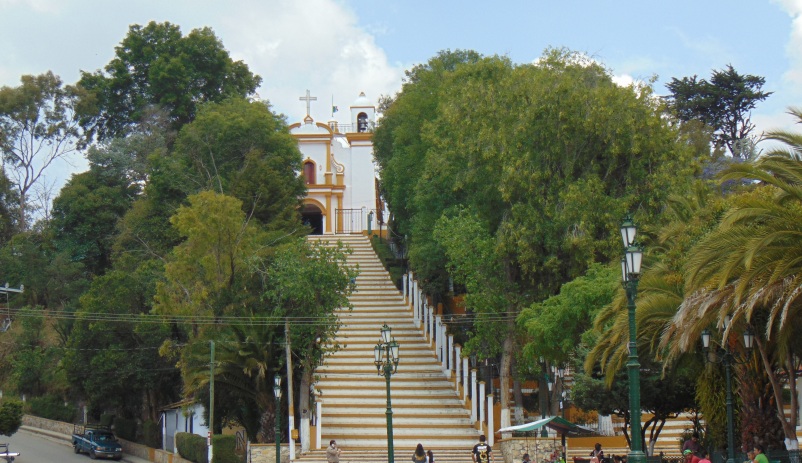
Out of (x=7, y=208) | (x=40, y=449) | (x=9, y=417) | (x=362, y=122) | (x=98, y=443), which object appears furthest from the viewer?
(x=362, y=122)

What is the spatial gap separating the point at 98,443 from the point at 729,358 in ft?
83.9

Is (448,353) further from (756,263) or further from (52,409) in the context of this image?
(52,409)

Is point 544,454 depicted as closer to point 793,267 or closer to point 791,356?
point 791,356

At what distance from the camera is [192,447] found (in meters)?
35.1

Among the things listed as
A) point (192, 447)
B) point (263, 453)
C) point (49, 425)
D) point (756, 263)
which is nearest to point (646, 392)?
point (756, 263)

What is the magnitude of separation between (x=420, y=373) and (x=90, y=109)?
31.2 metres

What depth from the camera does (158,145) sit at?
5506 centimetres

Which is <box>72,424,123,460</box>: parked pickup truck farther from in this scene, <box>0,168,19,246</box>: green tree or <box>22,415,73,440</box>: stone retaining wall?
<box>0,168,19,246</box>: green tree

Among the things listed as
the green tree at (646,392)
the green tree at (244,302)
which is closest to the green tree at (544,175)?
the green tree at (244,302)

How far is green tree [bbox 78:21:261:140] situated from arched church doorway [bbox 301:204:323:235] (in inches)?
278

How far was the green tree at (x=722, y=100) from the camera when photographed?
180 ft

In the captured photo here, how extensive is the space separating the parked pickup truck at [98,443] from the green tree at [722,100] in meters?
30.9

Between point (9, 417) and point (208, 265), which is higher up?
point (208, 265)

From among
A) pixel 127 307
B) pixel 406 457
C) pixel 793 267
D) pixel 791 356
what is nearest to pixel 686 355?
pixel 791 356
